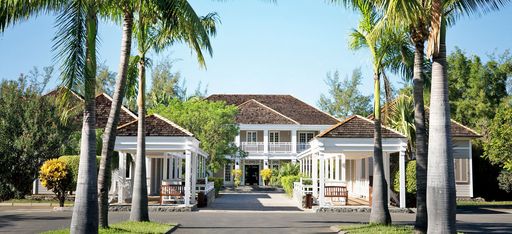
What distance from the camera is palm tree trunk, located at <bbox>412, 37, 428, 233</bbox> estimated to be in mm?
13750

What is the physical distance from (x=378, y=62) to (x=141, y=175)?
8134mm

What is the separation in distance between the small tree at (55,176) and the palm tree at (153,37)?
7734 mm

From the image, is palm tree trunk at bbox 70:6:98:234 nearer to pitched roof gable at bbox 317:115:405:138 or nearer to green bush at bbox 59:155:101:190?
pitched roof gable at bbox 317:115:405:138

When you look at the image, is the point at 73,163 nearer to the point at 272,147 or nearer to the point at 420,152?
the point at 420,152

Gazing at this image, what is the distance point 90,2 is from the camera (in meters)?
12.2

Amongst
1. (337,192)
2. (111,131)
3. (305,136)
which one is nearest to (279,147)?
(305,136)

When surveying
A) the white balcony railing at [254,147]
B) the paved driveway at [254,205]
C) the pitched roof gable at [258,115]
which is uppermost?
the pitched roof gable at [258,115]

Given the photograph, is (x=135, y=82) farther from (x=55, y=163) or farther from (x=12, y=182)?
(x=12, y=182)

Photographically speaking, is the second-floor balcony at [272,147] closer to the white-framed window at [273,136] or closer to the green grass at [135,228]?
the white-framed window at [273,136]

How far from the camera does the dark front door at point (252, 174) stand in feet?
189

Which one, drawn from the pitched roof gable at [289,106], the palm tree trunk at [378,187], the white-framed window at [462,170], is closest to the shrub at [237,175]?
the pitched roof gable at [289,106]

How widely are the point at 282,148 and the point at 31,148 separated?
2914 cm

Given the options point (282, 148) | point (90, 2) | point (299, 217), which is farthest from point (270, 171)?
point (90, 2)

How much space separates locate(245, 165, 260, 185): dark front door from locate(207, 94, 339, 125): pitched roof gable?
5.95 m
